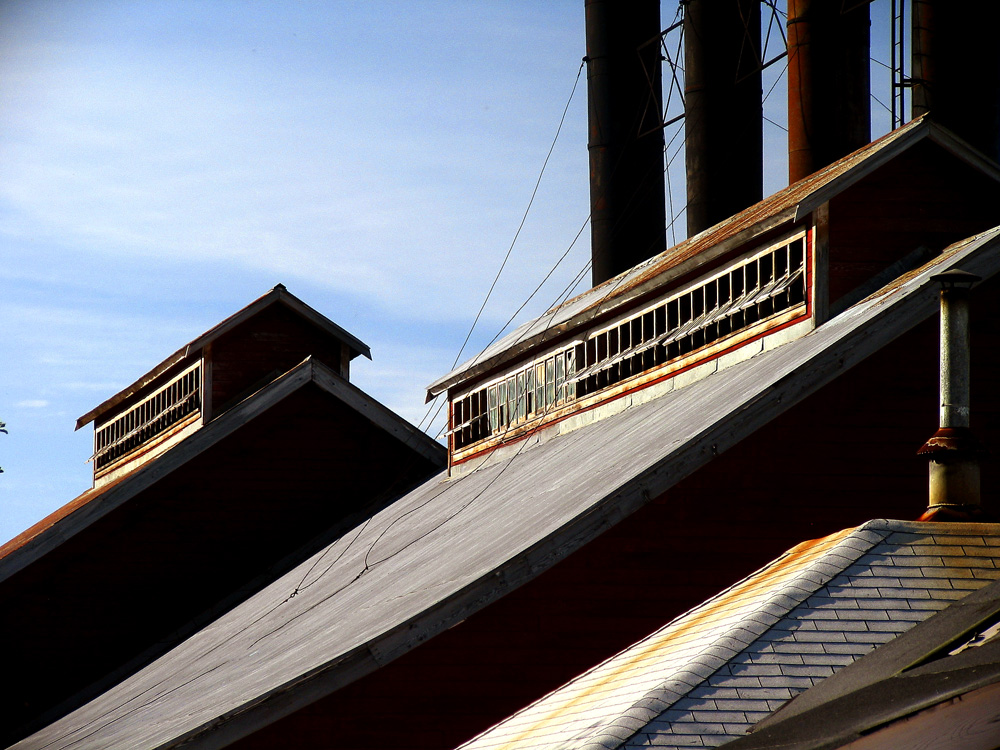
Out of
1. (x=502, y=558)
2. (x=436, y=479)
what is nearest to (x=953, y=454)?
(x=502, y=558)

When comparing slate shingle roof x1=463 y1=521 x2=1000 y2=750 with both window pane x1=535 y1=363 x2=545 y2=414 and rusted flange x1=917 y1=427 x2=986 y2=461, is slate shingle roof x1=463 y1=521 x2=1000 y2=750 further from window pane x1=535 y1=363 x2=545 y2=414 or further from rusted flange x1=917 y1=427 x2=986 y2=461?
window pane x1=535 y1=363 x2=545 y2=414

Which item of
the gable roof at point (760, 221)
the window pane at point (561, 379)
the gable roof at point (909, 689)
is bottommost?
the gable roof at point (909, 689)

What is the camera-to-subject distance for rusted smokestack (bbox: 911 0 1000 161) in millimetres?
20359

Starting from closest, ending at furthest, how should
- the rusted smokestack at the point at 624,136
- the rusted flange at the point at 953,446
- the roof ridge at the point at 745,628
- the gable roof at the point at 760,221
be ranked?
the roof ridge at the point at 745,628 < the rusted flange at the point at 953,446 < the gable roof at the point at 760,221 < the rusted smokestack at the point at 624,136

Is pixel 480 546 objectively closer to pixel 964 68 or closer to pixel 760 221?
pixel 760 221

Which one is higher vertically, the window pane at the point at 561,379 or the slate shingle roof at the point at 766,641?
the window pane at the point at 561,379

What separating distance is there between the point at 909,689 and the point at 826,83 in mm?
16582

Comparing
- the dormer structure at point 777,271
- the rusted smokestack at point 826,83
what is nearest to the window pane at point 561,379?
the dormer structure at point 777,271

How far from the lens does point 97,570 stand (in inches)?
965

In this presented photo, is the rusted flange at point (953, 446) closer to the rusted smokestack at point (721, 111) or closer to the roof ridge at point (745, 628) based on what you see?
the roof ridge at point (745, 628)

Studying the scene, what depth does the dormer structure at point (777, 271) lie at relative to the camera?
14125mm

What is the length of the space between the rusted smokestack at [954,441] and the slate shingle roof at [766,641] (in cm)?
26

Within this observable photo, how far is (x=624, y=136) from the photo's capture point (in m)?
28.4

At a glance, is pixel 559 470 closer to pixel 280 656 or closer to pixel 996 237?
pixel 280 656
